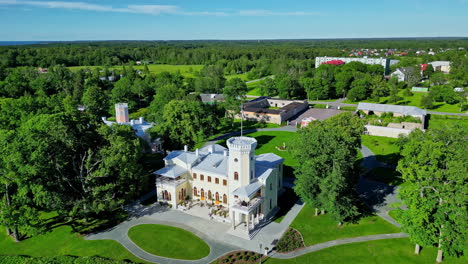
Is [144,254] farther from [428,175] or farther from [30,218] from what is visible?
[428,175]

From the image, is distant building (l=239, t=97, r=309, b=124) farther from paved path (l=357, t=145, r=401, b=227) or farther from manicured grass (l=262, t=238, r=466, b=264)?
manicured grass (l=262, t=238, r=466, b=264)

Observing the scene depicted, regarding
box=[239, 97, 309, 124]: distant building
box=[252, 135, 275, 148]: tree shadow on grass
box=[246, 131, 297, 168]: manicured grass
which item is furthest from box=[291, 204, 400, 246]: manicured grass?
box=[239, 97, 309, 124]: distant building

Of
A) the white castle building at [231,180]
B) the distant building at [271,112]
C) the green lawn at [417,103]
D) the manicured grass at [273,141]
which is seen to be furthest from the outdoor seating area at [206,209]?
the green lawn at [417,103]

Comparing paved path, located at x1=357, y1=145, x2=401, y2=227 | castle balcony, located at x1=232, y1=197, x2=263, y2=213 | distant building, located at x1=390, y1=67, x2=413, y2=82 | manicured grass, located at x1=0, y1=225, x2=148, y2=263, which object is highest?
distant building, located at x1=390, y1=67, x2=413, y2=82

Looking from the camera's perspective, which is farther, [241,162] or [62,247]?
[241,162]

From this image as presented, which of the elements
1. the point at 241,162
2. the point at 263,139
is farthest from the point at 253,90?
the point at 241,162

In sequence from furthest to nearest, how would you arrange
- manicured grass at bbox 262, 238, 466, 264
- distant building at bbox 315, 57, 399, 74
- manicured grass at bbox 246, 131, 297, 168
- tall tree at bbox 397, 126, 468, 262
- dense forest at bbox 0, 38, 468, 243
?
distant building at bbox 315, 57, 399, 74 < manicured grass at bbox 246, 131, 297, 168 < dense forest at bbox 0, 38, 468, 243 < manicured grass at bbox 262, 238, 466, 264 < tall tree at bbox 397, 126, 468, 262

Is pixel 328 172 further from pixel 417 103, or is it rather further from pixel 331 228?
pixel 417 103
